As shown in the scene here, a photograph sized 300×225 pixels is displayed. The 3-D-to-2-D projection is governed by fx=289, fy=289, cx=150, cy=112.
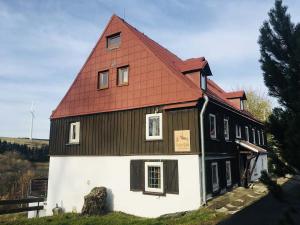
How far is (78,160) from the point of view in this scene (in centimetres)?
2036

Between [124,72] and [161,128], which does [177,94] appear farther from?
[124,72]

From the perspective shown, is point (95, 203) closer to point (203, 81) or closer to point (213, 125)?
point (213, 125)

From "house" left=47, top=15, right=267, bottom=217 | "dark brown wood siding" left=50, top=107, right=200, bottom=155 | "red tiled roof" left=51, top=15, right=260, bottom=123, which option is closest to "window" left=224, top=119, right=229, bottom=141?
"house" left=47, top=15, right=267, bottom=217

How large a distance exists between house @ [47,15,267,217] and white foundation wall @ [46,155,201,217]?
0.05m

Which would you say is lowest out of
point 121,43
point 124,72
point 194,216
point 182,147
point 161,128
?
point 194,216

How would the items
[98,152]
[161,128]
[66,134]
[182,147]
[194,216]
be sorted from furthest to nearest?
[66,134], [98,152], [161,128], [182,147], [194,216]

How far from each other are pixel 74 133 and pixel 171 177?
912 cm

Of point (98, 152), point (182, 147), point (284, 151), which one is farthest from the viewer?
point (98, 152)

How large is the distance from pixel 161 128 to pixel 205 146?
8.88 feet

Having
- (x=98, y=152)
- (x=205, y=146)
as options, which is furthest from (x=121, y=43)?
(x=205, y=146)

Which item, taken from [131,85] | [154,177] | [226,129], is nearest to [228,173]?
[226,129]

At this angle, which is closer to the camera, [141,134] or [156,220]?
[156,220]

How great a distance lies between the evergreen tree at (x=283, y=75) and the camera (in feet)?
20.1

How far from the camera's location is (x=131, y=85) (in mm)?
18719
